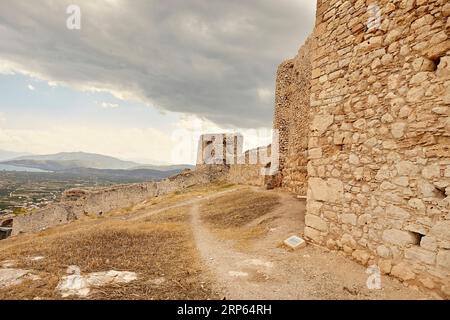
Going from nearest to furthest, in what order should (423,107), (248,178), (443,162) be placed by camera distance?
(443,162), (423,107), (248,178)

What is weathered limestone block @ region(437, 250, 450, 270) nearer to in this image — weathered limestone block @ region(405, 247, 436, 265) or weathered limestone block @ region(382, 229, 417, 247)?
weathered limestone block @ region(405, 247, 436, 265)

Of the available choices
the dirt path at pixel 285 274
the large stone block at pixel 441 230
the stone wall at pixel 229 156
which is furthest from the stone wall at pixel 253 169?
the large stone block at pixel 441 230

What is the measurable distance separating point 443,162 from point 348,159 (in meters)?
1.94

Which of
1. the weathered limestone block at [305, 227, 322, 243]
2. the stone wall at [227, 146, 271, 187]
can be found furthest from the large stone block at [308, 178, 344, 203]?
the stone wall at [227, 146, 271, 187]

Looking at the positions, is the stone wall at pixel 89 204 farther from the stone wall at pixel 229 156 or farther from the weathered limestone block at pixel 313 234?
the weathered limestone block at pixel 313 234

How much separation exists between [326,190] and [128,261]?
4.74 meters

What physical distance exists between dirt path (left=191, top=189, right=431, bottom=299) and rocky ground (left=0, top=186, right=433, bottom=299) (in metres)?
0.02

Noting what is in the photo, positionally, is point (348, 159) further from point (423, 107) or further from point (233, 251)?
point (233, 251)

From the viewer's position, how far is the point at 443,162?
4902 millimetres

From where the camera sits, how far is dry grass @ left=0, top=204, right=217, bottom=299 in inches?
198

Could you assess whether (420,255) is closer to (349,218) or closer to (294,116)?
(349,218)

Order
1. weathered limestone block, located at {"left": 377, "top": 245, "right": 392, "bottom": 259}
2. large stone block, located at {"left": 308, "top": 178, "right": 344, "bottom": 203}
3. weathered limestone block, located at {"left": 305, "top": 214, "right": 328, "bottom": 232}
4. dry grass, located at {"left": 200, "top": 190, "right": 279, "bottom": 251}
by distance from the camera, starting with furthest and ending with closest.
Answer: dry grass, located at {"left": 200, "top": 190, "right": 279, "bottom": 251}
weathered limestone block, located at {"left": 305, "top": 214, "right": 328, "bottom": 232}
large stone block, located at {"left": 308, "top": 178, "right": 344, "bottom": 203}
weathered limestone block, located at {"left": 377, "top": 245, "right": 392, "bottom": 259}

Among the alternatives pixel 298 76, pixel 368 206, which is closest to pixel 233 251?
pixel 368 206

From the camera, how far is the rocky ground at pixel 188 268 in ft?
16.4
